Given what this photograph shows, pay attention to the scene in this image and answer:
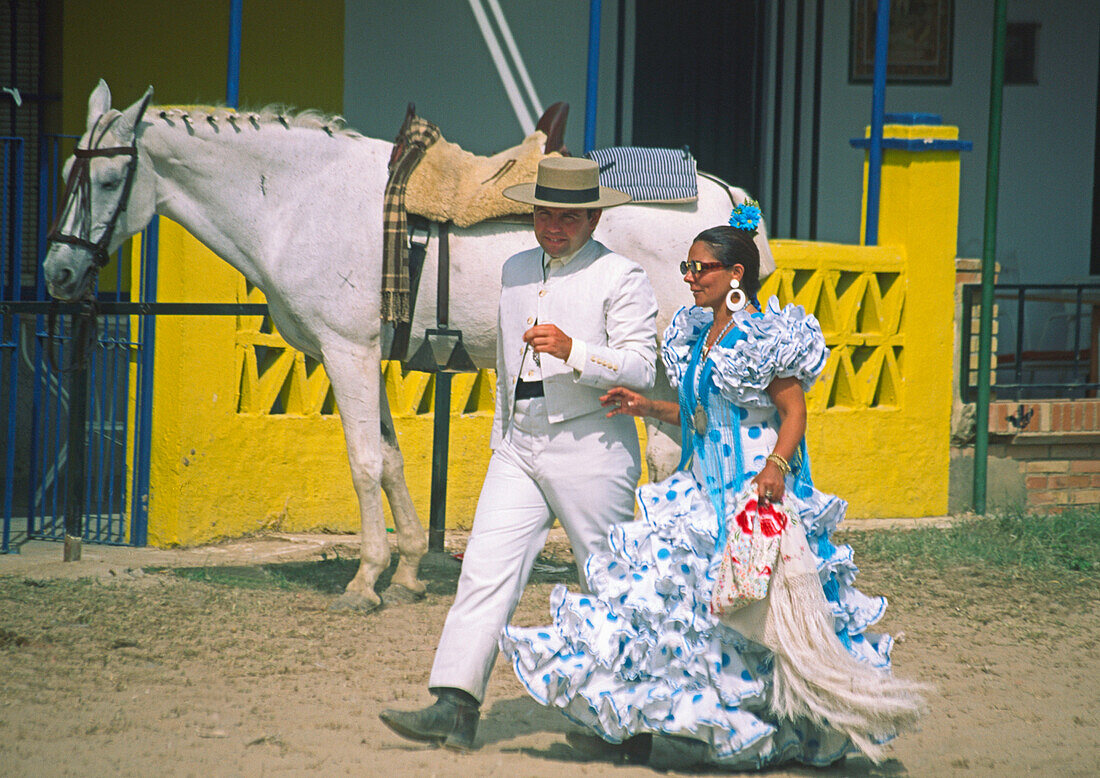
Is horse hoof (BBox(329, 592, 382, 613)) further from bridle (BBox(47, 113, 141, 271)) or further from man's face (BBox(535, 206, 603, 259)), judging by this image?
man's face (BBox(535, 206, 603, 259))

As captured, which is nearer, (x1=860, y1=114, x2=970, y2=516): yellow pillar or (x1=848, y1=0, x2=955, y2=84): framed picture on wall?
(x1=860, y1=114, x2=970, y2=516): yellow pillar

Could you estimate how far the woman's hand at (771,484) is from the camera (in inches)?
137

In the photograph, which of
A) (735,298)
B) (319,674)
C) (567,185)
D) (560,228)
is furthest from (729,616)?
(319,674)

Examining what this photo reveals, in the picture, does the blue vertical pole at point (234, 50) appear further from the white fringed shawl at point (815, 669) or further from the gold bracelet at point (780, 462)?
the white fringed shawl at point (815, 669)

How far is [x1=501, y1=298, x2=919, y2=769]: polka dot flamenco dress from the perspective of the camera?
11.5ft

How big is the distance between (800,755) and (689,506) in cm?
82

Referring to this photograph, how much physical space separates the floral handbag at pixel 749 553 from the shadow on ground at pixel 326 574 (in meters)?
2.63

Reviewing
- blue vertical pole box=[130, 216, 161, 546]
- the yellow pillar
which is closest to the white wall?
the yellow pillar

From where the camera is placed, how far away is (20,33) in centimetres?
830

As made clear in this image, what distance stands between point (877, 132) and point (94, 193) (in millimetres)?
4670

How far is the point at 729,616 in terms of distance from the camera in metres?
3.49

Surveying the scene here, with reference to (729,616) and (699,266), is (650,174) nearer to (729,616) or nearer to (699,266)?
(699,266)

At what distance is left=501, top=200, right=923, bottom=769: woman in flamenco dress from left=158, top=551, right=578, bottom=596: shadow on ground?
93.3 inches

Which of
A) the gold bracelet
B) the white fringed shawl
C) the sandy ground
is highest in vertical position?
the gold bracelet
